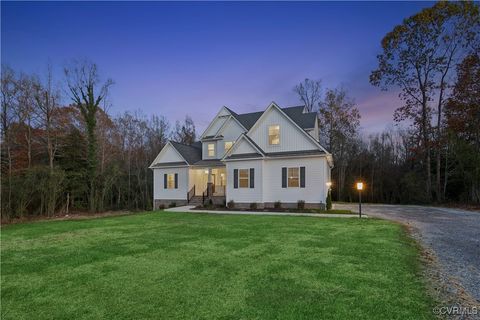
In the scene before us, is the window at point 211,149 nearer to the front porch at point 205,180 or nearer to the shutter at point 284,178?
the front porch at point 205,180

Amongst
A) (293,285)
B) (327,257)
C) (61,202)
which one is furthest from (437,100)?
(61,202)

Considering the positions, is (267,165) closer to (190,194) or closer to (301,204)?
(301,204)

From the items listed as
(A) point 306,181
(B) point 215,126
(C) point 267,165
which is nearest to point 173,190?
(B) point 215,126

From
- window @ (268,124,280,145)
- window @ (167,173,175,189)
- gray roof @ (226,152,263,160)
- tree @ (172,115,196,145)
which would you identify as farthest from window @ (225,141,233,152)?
tree @ (172,115,196,145)

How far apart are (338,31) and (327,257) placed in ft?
46.7

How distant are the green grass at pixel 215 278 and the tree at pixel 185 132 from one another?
2987 centimetres

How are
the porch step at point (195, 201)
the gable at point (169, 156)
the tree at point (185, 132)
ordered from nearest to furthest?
the porch step at point (195, 201) → the gable at point (169, 156) → the tree at point (185, 132)

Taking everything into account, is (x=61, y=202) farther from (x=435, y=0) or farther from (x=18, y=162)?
(x=435, y=0)

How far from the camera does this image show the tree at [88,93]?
63.7 feet

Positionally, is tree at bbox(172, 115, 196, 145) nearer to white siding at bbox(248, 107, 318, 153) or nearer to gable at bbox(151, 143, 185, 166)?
gable at bbox(151, 143, 185, 166)

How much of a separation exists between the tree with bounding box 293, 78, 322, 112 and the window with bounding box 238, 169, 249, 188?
17.7m

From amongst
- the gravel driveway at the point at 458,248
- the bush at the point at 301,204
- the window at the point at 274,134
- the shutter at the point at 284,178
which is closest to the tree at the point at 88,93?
the window at the point at 274,134

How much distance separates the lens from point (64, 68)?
1923 cm

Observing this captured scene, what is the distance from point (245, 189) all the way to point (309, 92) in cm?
2002
